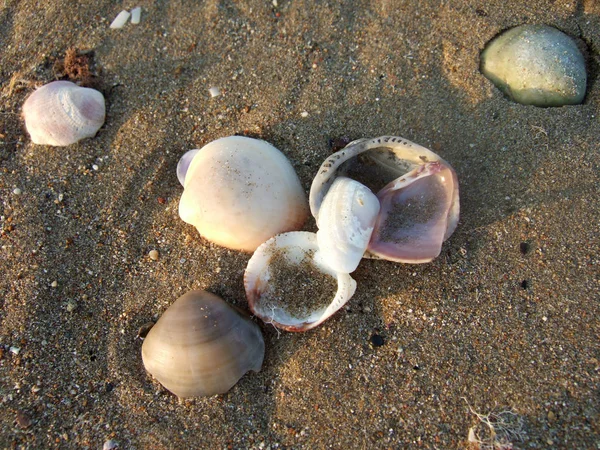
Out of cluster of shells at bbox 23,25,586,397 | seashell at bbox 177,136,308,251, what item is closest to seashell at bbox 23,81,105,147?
cluster of shells at bbox 23,25,586,397

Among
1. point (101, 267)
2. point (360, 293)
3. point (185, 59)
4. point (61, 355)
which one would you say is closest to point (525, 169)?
point (360, 293)

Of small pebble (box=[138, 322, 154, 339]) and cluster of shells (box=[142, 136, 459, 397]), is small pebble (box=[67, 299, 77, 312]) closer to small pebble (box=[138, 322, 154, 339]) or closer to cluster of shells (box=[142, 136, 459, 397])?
small pebble (box=[138, 322, 154, 339])

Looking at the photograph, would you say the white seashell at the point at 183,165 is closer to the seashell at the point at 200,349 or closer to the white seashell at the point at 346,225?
the seashell at the point at 200,349

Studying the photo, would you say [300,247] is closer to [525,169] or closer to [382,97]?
[382,97]

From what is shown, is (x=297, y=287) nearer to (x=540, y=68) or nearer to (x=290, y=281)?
(x=290, y=281)

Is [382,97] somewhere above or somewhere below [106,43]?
below

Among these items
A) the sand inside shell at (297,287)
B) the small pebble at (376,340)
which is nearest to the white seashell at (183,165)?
the sand inside shell at (297,287)

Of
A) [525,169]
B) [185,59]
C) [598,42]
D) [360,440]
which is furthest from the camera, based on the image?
[185,59]
